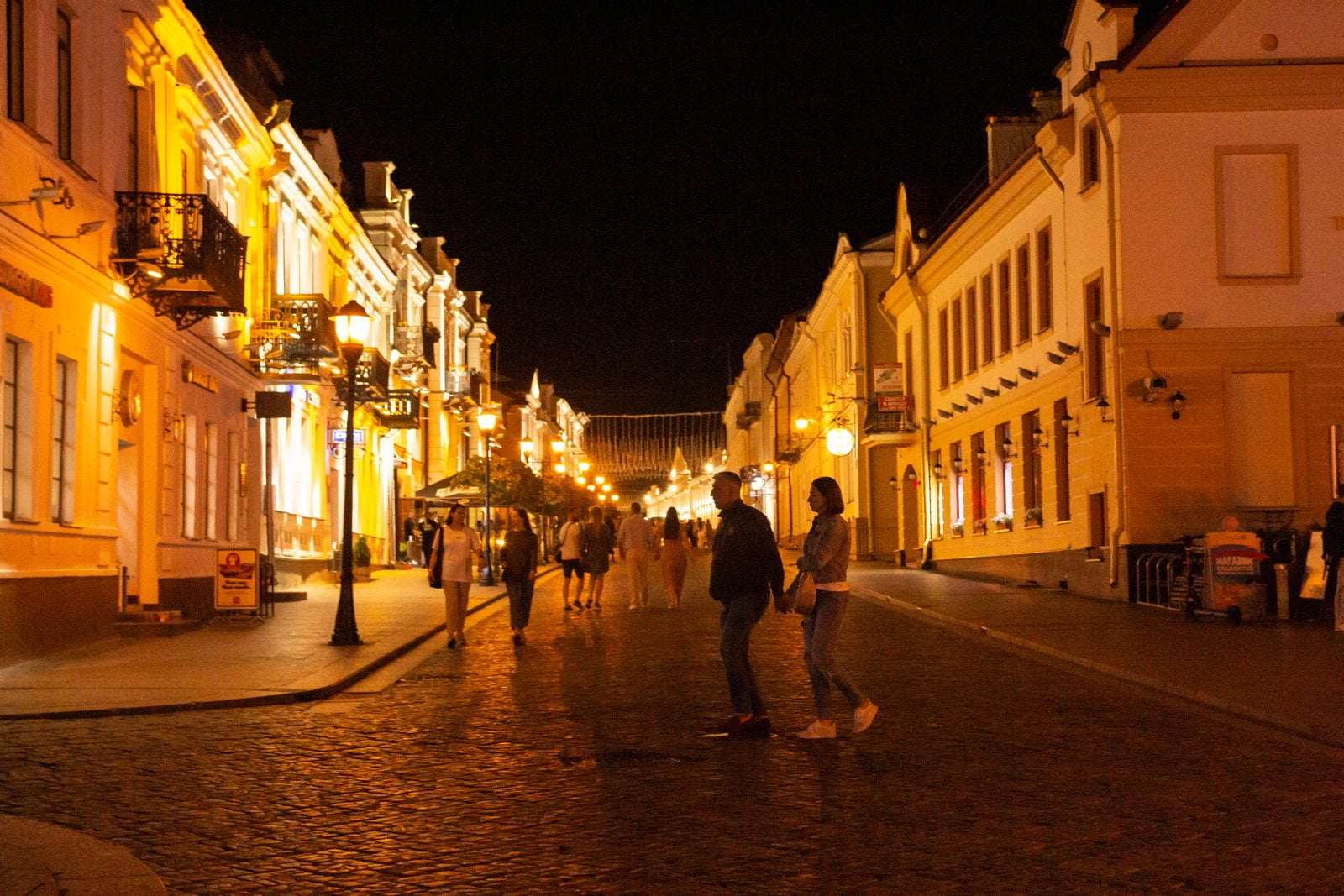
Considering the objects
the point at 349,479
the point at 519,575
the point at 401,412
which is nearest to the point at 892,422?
the point at 401,412

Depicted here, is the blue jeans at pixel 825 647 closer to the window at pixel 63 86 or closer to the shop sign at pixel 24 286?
the shop sign at pixel 24 286

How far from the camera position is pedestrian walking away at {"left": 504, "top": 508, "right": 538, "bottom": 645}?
20297 mm

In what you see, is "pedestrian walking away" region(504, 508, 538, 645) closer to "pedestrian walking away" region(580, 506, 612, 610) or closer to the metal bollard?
"pedestrian walking away" region(580, 506, 612, 610)

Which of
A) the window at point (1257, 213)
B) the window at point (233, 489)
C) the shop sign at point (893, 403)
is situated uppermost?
the window at point (1257, 213)

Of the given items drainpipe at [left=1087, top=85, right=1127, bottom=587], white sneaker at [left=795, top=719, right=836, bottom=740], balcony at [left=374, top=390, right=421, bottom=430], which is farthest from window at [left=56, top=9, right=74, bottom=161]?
balcony at [left=374, top=390, right=421, bottom=430]

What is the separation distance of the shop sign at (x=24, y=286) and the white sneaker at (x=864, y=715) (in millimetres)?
9952

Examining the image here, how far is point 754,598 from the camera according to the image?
1123cm

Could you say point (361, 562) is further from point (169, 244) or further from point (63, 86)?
point (63, 86)

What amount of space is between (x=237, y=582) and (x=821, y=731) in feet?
45.1

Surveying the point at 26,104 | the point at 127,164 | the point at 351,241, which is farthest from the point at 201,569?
the point at 351,241

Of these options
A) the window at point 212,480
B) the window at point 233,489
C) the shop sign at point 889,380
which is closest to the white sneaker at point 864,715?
the window at point 212,480

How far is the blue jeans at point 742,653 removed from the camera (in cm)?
1118

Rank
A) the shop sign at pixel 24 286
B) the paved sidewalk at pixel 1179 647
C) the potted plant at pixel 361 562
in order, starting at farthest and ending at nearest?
the potted plant at pixel 361 562 < the shop sign at pixel 24 286 < the paved sidewalk at pixel 1179 647

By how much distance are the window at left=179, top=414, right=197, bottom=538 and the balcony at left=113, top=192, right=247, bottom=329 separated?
11.5 feet
